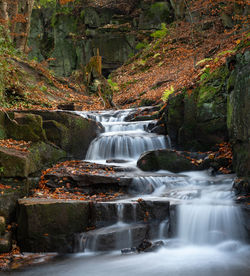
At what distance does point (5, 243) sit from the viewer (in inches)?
206

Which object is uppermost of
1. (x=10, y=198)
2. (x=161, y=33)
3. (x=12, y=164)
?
(x=161, y=33)

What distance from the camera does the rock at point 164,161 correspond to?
848 centimetres

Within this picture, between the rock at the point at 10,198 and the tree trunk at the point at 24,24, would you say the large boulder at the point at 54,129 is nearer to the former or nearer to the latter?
the rock at the point at 10,198

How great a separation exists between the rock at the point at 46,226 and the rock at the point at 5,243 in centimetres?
24

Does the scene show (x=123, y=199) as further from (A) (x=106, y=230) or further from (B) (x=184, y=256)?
(B) (x=184, y=256)

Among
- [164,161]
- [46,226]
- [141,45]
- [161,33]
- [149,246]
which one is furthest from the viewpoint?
[141,45]

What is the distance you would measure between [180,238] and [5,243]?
316 centimetres

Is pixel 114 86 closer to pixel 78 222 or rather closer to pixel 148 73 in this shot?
pixel 148 73

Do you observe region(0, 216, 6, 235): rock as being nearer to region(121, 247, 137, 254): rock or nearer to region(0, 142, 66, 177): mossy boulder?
region(0, 142, 66, 177): mossy boulder

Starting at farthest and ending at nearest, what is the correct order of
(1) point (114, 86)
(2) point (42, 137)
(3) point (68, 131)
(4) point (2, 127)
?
1. (1) point (114, 86)
2. (3) point (68, 131)
3. (2) point (42, 137)
4. (4) point (2, 127)

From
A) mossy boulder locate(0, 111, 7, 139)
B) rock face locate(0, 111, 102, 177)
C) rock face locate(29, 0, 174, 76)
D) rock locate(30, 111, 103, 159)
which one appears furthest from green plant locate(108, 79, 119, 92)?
mossy boulder locate(0, 111, 7, 139)

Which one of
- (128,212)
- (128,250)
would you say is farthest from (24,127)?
(128,250)

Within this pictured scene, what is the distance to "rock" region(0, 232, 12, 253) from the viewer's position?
205 inches

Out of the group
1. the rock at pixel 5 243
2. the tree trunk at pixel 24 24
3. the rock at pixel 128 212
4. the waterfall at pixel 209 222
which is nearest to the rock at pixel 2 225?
the rock at pixel 5 243
